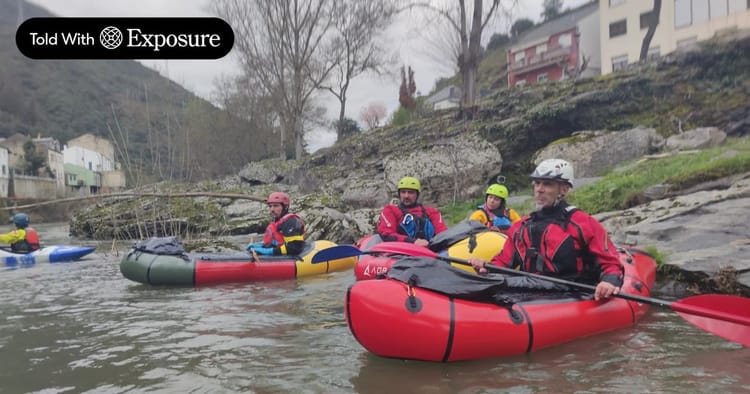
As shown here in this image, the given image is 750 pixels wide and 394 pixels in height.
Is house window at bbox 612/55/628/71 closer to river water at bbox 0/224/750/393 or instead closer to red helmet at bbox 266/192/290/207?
red helmet at bbox 266/192/290/207

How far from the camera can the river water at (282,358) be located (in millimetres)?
3154

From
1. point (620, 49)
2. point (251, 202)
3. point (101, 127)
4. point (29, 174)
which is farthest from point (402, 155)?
point (101, 127)

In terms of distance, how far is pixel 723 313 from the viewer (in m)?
3.40

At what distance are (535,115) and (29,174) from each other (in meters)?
38.7

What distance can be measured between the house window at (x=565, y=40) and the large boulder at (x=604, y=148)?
58.1 feet

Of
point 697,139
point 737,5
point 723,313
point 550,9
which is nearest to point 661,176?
point 697,139

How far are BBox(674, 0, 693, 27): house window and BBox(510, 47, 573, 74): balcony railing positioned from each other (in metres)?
6.51

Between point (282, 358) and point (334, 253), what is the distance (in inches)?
167

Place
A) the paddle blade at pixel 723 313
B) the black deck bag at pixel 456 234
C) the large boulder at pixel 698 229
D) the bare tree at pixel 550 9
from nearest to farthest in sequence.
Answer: the paddle blade at pixel 723 313
the large boulder at pixel 698 229
the black deck bag at pixel 456 234
the bare tree at pixel 550 9

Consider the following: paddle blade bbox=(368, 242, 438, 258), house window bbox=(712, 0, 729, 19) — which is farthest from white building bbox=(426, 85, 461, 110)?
paddle blade bbox=(368, 242, 438, 258)

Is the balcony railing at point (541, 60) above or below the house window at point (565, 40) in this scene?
below

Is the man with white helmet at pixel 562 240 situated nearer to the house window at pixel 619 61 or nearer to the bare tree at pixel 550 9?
the house window at pixel 619 61

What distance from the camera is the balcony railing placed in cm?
2844

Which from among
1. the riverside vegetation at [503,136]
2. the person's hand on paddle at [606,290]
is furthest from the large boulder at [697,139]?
the person's hand on paddle at [606,290]
